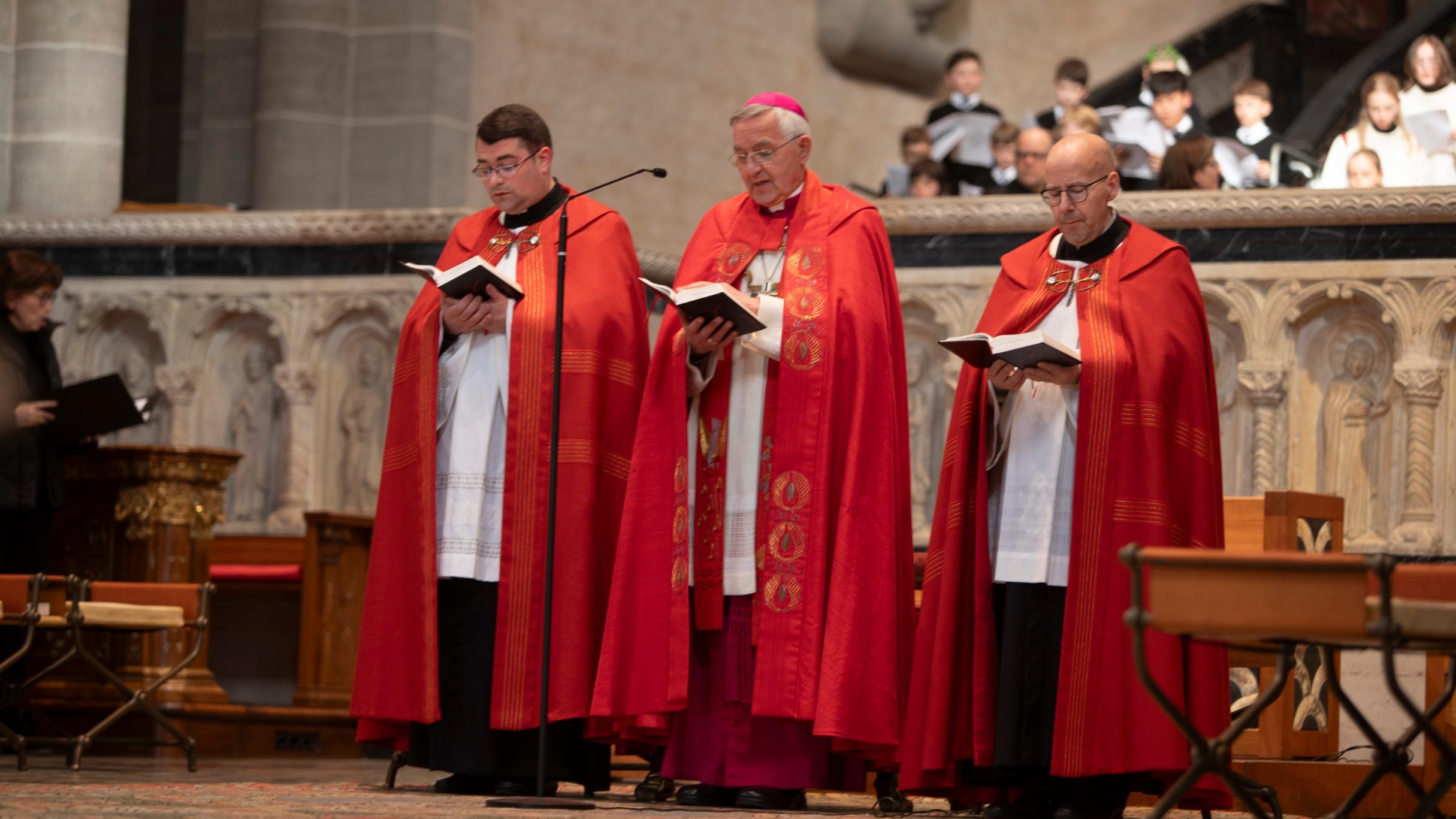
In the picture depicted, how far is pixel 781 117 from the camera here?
5797mm

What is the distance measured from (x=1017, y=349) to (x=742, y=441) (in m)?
0.92

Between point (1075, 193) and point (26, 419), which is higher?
point (1075, 193)

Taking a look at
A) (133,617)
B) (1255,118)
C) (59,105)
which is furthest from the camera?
(1255,118)

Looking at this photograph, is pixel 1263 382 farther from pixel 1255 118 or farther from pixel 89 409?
pixel 89 409

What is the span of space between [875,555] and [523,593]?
1.04 m

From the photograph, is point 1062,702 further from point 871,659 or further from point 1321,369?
point 1321,369

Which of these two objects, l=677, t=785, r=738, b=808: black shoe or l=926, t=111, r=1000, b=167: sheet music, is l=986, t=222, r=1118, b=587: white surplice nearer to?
l=677, t=785, r=738, b=808: black shoe

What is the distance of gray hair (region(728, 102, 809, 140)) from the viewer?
578 centimetres

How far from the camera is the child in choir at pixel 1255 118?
10.5 meters

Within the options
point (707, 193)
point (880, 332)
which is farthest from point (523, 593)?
point (707, 193)

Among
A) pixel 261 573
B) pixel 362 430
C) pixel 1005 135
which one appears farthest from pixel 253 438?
pixel 1005 135

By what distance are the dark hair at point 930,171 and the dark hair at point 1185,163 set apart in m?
1.53

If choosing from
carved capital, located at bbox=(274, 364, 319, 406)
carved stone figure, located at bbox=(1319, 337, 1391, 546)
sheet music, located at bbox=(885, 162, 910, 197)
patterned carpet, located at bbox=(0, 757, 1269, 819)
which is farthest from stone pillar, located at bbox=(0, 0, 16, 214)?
carved stone figure, located at bbox=(1319, 337, 1391, 546)

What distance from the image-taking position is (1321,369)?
795cm
